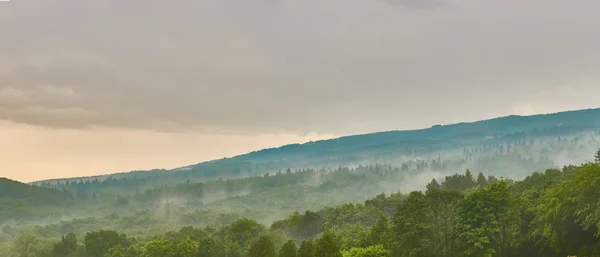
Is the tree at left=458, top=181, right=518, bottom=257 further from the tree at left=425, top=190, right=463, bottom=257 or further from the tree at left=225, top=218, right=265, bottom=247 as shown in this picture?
the tree at left=225, top=218, right=265, bottom=247

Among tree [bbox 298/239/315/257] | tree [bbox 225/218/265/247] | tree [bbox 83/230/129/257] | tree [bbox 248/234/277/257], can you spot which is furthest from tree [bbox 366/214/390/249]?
tree [bbox 83/230/129/257]

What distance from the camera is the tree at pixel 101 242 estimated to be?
184375mm

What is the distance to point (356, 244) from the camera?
12025 cm

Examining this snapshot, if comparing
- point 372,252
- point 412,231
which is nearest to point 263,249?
point 372,252

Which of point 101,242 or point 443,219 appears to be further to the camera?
point 101,242

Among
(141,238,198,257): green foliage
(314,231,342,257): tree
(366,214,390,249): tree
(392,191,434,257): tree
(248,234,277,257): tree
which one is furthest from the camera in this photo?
(141,238,198,257): green foliage

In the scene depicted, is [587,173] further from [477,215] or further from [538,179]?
[538,179]

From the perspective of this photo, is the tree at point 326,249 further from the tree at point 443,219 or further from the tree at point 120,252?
the tree at point 120,252

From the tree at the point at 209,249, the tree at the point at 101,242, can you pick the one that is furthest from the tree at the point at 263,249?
the tree at the point at 101,242

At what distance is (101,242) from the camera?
18575 cm

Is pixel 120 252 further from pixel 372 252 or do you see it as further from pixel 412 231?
pixel 412 231

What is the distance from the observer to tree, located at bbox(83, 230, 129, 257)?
18438 cm

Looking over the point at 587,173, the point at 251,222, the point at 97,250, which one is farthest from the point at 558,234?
the point at 97,250

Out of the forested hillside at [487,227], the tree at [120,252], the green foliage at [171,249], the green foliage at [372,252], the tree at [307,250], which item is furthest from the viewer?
the tree at [120,252]
